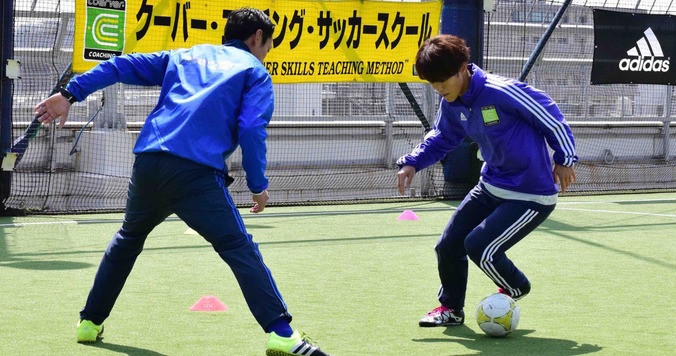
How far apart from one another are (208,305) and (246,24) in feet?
6.22

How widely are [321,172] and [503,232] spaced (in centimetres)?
916

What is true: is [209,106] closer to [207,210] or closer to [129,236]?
[207,210]

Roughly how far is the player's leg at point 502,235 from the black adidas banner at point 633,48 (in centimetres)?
838

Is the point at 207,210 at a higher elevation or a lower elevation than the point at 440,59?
lower

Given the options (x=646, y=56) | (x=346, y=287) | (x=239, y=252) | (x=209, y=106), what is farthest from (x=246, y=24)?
(x=646, y=56)

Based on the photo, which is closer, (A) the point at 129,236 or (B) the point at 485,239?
(A) the point at 129,236

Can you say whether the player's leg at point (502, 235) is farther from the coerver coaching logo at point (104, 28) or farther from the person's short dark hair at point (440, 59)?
the coerver coaching logo at point (104, 28)

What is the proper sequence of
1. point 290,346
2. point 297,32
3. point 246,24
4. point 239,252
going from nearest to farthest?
point 290,346
point 239,252
point 246,24
point 297,32

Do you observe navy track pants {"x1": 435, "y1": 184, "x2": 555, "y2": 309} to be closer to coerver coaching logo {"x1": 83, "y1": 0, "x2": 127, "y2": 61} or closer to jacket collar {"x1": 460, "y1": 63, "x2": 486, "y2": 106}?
jacket collar {"x1": 460, "y1": 63, "x2": 486, "y2": 106}

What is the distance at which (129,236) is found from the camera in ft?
16.0

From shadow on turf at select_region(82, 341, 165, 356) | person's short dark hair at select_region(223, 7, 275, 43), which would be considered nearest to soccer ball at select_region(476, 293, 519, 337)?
shadow on turf at select_region(82, 341, 165, 356)

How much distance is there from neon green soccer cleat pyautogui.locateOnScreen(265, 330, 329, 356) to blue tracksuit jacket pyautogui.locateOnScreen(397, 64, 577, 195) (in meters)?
1.55

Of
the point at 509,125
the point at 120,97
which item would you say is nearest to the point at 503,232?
the point at 509,125

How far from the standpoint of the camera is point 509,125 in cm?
521
